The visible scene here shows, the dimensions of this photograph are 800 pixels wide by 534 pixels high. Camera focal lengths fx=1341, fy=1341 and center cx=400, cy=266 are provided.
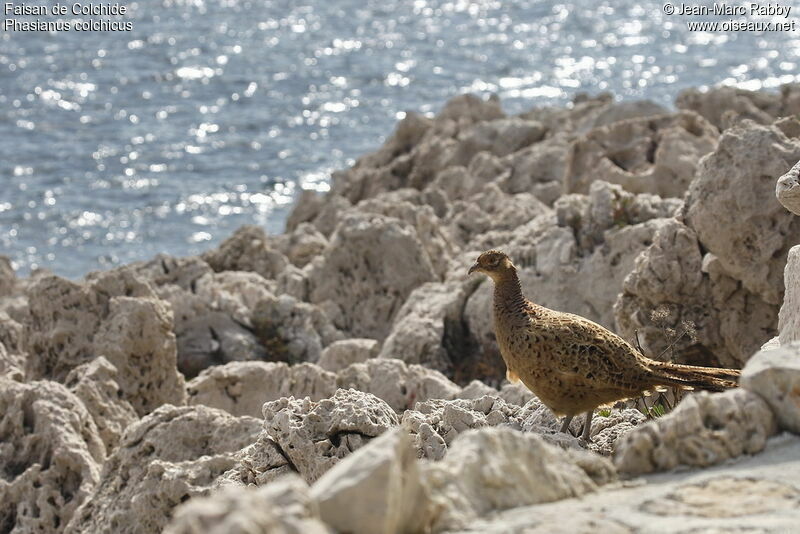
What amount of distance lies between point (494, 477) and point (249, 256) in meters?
11.9

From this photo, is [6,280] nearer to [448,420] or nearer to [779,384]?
[448,420]

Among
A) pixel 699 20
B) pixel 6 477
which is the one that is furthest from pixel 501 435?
pixel 699 20

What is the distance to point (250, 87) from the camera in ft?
118

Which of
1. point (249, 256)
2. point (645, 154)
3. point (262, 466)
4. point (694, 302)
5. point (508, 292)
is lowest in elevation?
point (249, 256)

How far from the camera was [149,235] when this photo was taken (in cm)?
2450

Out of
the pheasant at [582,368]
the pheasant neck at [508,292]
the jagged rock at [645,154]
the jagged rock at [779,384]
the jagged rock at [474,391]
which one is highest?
the jagged rock at [779,384]

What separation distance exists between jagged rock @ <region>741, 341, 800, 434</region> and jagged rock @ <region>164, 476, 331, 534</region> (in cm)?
166

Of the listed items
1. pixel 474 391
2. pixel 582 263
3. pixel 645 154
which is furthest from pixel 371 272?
pixel 474 391

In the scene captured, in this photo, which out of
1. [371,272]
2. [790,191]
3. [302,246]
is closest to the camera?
[790,191]

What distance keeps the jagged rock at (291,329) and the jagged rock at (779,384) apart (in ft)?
25.9

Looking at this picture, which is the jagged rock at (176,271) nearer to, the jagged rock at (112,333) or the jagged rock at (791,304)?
the jagged rock at (112,333)

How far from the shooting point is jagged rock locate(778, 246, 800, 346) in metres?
5.93

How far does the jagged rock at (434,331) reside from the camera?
11.1 meters

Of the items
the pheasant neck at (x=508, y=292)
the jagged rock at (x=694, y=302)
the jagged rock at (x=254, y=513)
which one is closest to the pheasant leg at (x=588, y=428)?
the pheasant neck at (x=508, y=292)
